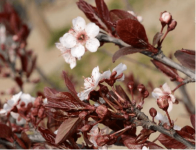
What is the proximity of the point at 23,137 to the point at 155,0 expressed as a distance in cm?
490

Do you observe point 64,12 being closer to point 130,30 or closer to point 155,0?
point 155,0

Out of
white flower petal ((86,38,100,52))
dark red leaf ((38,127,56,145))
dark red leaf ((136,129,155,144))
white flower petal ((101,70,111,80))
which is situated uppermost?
white flower petal ((86,38,100,52))

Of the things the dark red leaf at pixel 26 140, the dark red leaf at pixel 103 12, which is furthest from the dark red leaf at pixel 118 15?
the dark red leaf at pixel 26 140

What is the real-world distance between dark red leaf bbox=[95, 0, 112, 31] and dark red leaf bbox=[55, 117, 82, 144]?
9.7 inches

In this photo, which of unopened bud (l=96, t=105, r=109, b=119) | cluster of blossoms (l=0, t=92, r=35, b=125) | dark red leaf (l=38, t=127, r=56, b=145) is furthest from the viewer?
cluster of blossoms (l=0, t=92, r=35, b=125)

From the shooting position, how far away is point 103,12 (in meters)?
0.59

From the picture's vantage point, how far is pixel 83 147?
59 centimetres

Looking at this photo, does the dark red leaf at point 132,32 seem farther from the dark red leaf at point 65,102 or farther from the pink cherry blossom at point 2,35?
the pink cherry blossom at point 2,35

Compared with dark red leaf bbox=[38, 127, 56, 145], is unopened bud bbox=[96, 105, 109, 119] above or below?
above

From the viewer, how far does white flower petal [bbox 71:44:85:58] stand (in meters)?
0.58

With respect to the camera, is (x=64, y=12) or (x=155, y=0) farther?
(x=64, y=12)

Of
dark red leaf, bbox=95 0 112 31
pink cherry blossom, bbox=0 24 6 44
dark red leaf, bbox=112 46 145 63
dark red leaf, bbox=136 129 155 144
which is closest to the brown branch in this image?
dark red leaf, bbox=136 129 155 144

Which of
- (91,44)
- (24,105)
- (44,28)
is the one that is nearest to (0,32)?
(24,105)

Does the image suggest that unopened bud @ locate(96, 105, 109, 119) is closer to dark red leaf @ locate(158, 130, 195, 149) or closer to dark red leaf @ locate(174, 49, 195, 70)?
dark red leaf @ locate(158, 130, 195, 149)
